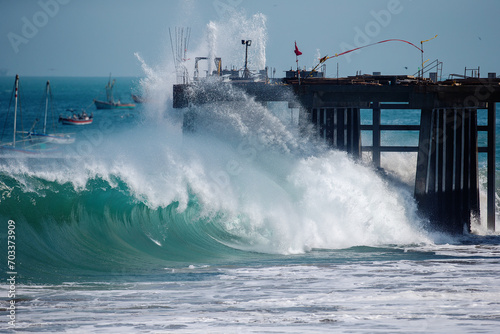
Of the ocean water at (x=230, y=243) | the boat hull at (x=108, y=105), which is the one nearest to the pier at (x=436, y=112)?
the ocean water at (x=230, y=243)

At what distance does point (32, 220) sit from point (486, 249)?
1866 centimetres

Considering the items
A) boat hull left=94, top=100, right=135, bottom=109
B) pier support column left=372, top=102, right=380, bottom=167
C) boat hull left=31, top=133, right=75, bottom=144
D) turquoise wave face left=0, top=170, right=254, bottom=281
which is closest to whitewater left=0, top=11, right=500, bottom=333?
turquoise wave face left=0, top=170, right=254, bottom=281

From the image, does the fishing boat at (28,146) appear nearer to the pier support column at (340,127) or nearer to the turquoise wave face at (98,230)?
the pier support column at (340,127)

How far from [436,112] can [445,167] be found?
262 cm

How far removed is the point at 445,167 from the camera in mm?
30156

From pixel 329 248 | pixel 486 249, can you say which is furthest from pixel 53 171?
pixel 486 249

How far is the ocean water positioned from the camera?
55.5 feet

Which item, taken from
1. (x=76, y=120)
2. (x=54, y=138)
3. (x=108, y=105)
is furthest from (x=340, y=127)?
(x=108, y=105)

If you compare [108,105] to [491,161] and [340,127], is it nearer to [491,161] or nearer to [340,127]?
[340,127]

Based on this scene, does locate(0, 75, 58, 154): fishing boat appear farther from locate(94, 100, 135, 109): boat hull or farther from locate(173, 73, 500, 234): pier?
locate(94, 100, 135, 109): boat hull

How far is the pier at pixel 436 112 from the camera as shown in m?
29.9

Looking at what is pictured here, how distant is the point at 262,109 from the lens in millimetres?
32844

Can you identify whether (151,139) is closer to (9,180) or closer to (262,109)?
(262,109)

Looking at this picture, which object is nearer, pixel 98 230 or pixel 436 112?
pixel 98 230
